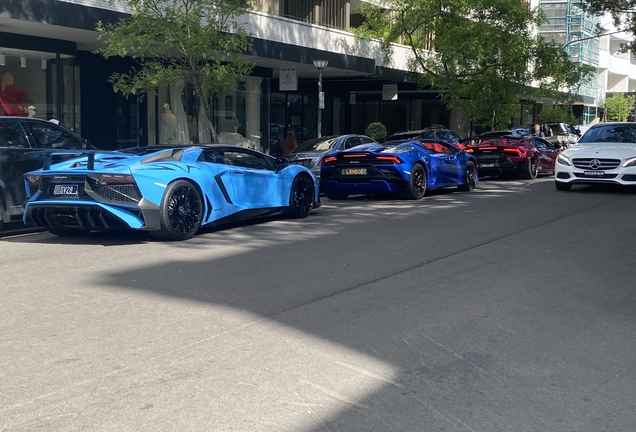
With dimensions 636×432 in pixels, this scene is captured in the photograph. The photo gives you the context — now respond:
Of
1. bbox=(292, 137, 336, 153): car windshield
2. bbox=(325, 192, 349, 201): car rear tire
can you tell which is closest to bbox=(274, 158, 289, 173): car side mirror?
bbox=(325, 192, 349, 201): car rear tire

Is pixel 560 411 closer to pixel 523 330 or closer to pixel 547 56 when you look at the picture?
pixel 523 330

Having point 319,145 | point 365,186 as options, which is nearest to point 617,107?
point 319,145

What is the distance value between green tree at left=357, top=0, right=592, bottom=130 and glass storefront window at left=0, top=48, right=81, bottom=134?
36.1ft

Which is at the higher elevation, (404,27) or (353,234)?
(404,27)

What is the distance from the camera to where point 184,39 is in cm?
1755

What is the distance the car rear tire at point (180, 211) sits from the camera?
10047 millimetres

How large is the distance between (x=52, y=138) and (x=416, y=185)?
766 centimetres

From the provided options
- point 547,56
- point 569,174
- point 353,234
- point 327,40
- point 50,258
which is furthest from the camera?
point 547,56

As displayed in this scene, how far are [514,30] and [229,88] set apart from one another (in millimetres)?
13266

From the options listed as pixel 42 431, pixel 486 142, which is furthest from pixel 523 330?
pixel 486 142

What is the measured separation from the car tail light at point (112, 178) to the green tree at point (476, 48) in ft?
61.1

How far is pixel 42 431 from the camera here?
4.04 meters

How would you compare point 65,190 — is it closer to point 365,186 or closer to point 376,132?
point 365,186

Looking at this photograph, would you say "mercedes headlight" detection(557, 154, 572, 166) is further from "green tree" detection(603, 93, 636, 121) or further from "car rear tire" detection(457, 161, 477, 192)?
"green tree" detection(603, 93, 636, 121)
